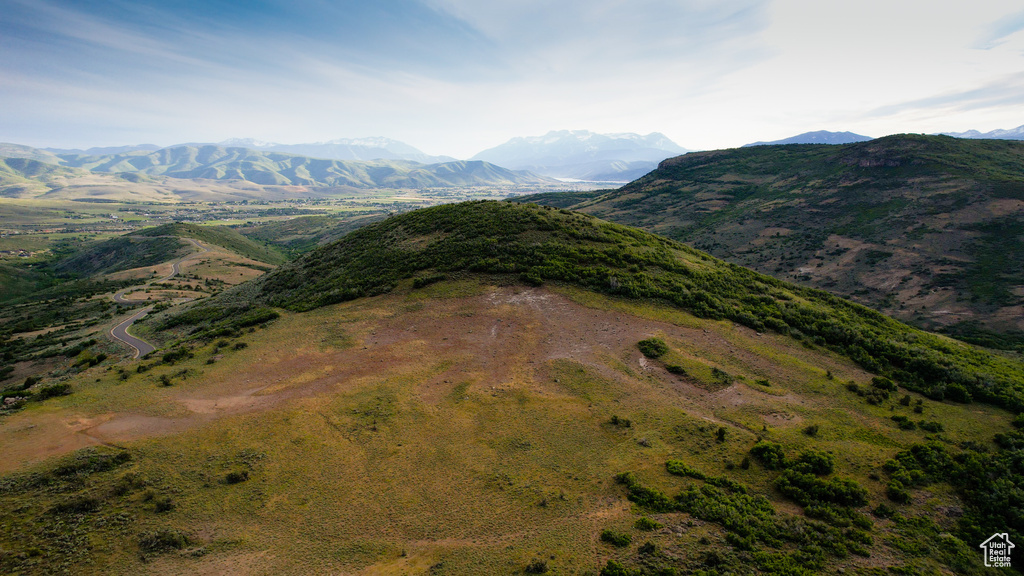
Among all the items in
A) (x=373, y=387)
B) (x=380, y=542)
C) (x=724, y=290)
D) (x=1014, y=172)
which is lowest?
(x=380, y=542)

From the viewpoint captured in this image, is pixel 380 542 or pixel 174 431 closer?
pixel 380 542

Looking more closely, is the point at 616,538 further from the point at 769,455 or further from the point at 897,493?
the point at 897,493

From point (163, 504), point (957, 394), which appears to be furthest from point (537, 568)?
point (957, 394)

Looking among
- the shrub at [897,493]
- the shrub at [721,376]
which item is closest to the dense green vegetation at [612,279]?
the shrub at [721,376]

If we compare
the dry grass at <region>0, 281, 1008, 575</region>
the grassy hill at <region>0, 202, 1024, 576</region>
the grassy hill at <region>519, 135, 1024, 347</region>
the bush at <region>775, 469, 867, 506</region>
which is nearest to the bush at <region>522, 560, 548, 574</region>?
the grassy hill at <region>0, 202, 1024, 576</region>

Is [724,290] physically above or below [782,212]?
below

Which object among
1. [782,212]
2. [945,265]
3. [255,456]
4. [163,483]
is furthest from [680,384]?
[782,212]

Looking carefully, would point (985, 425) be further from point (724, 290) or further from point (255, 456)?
point (255, 456)
